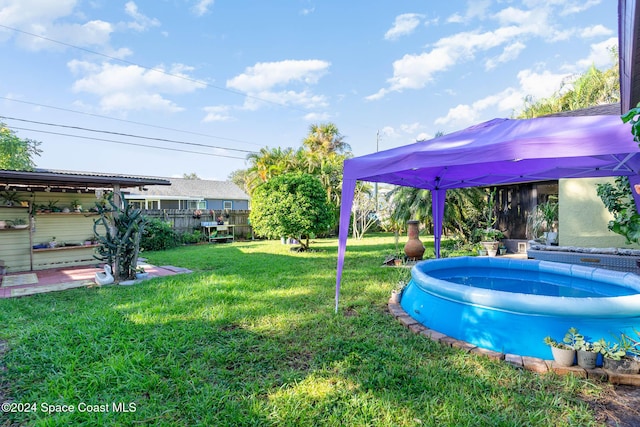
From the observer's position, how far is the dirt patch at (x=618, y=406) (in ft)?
6.23

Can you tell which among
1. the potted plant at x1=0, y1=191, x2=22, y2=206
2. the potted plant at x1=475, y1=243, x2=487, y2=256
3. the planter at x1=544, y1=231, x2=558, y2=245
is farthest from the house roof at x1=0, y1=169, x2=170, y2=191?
the planter at x1=544, y1=231, x2=558, y2=245

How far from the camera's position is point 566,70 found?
2003cm

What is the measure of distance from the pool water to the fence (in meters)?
11.3

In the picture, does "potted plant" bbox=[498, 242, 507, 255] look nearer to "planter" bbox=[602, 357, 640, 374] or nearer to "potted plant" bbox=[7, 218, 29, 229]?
"planter" bbox=[602, 357, 640, 374]

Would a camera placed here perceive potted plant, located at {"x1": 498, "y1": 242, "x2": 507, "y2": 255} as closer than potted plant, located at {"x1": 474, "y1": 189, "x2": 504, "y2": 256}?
No

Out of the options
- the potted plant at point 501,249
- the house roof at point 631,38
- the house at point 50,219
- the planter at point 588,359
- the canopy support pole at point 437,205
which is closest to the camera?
the house roof at point 631,38

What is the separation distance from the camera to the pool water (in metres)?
4.51

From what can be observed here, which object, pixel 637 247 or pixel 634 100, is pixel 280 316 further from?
pixel 637 247

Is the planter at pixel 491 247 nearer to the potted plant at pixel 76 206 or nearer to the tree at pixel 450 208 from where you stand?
the tree at pixel 450 208

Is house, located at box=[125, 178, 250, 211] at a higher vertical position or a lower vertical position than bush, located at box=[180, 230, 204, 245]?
higher

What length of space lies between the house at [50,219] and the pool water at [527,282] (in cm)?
672

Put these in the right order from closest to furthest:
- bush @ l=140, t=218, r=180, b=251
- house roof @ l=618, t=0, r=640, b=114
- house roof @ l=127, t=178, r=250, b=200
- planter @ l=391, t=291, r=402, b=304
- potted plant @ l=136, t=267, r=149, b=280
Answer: house roof @ l=618, t=0, r=640, b=114
planter @ l=391, t=291, r=402, b=304
potted plant @ l=136, t=267, r=149, b=280
bush @ l=140, t=218, r=180, b=251
house roof @ l=127, t=178, r=250, b=200

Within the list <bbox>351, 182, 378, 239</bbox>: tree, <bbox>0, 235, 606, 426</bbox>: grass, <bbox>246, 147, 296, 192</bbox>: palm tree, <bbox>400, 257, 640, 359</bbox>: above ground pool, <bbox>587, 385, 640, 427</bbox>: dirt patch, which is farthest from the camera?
<bbox>246, 147, 296, 192</bbox>: palm tree

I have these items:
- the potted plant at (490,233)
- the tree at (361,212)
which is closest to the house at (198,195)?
the tree at (361,212)
